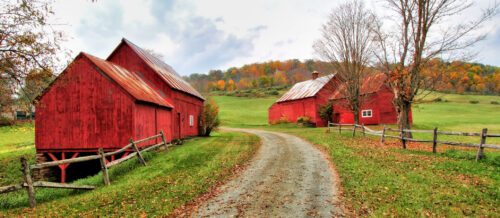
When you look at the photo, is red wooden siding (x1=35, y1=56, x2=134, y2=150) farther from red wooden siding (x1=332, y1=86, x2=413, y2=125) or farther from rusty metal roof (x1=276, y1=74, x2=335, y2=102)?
rusty metal roof (x1=276, y1=74, x2=335, y2=102)

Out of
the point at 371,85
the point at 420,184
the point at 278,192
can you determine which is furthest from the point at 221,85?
the point at 420,184

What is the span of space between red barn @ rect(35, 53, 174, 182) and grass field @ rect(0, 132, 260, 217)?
11.7 feet

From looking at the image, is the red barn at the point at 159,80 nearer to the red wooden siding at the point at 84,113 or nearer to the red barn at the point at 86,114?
the red barn at the point at 86,114

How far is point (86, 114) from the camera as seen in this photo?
46.7 feet

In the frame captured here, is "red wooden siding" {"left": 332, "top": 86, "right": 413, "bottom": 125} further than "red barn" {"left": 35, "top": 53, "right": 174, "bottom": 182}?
Yes

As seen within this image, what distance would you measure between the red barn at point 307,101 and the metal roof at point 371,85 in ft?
4.84

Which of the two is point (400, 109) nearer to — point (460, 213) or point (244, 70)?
point (460, 213)

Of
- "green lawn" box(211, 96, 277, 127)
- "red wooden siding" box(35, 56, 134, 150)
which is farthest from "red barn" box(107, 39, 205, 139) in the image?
"green lawn" box(211, 96, 277, 127)

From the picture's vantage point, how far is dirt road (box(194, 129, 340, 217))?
219 inches

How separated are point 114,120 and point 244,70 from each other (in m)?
110

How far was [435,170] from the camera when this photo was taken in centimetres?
827

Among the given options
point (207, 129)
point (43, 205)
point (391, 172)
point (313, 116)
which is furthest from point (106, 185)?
point (313, 116)

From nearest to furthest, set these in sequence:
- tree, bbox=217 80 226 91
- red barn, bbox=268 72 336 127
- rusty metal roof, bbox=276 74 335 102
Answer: red barn, bbox=268 72 336 127
rusty metal roof, bbox=276 74 335 102
tree, bbox=217 80 226 91

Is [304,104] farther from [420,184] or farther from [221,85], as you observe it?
[221,85]
